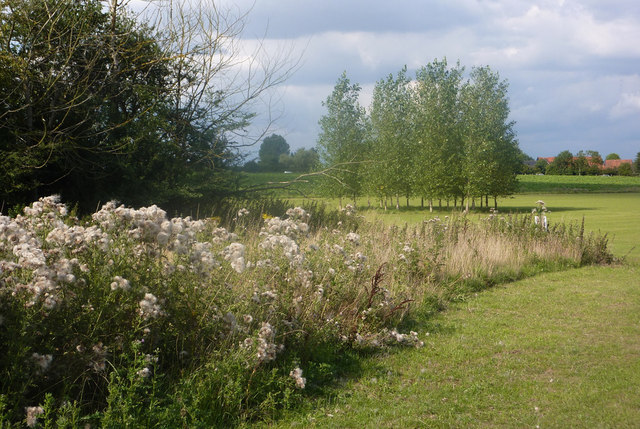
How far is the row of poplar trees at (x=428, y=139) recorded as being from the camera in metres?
37.5

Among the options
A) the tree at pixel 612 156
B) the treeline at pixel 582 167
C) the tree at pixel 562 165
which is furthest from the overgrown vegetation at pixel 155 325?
the tree at pixel 612 156

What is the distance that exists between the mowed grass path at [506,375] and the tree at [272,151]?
287 inches

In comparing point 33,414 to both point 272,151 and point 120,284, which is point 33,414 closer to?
point 120,284

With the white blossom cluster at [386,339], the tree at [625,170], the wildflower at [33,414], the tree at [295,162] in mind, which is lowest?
the white blossom cluster at [386,339]

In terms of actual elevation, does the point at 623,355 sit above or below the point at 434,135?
below

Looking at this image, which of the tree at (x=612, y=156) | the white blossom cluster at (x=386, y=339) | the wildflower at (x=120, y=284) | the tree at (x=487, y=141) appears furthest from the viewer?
the tree at (x=612, y=156)

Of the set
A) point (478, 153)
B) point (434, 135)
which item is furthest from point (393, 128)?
point (478, 153)

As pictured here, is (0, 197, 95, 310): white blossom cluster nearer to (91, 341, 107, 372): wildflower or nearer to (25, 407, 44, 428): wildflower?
(91, 341, 107, 372): wildflower

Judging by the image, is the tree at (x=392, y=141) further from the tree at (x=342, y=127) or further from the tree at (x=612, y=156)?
the tree at (x=612, y=156)

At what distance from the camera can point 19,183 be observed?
1120cm

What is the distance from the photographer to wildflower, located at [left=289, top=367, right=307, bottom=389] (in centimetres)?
431

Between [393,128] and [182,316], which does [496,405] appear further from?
[393,128]

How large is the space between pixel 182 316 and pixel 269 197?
446 inches

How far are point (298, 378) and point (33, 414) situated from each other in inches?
72.6
